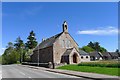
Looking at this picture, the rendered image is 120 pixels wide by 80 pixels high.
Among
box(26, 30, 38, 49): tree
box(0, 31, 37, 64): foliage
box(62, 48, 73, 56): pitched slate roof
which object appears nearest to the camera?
box(62, 48, 73, 56): pitched slate roof

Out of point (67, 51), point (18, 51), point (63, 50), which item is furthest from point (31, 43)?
point (67, 51)

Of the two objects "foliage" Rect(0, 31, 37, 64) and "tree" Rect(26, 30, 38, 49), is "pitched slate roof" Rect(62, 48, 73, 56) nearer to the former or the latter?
"foliage" Rect(0, 31, 37, 64)

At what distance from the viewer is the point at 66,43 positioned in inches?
2815

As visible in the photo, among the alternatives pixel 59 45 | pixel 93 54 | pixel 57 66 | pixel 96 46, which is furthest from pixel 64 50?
pixel 96 46

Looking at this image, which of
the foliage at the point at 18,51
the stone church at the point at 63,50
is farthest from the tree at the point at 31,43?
the stone church at the point at 63,50

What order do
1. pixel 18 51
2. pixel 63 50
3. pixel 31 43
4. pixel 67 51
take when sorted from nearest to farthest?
1. pixel 67 51
2. pixel 63 50
3. pixel 18 51
4. pixel 31 43

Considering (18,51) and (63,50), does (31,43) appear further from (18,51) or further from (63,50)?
(63,50)

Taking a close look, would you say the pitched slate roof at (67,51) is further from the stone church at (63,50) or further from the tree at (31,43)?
the tree at (31,43)

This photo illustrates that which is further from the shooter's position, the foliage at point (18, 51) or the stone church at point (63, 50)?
the foliage at point (18, 51)

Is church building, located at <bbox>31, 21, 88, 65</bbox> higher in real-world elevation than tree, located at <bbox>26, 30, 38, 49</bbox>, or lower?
lower

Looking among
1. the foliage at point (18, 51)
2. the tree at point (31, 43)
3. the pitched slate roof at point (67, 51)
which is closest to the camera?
the pitched slate roof at point (67, 51)

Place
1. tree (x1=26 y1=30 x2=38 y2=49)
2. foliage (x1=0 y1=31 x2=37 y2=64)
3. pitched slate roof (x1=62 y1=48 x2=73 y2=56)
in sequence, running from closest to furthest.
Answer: pitched slate roof (x1=62 y1=48 x2=73 y2=56) → foliage (x1=0 y1=31 x2=37 y2=64) → tree (x1=26 y1=30 x2=38 y2=49)

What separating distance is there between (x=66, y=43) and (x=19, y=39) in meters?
75.1

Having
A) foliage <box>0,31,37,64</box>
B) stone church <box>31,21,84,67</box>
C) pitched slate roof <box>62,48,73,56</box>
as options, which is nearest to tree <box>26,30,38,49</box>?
foliage <box>0,31,37,64</box>
